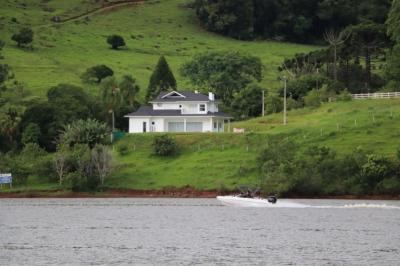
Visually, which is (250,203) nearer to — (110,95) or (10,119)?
(10,119)

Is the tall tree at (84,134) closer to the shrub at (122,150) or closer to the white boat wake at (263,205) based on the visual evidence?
the shrub at (122,150)

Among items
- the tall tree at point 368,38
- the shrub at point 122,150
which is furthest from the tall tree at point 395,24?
the shrub at point 122,150

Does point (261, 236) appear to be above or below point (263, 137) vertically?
below

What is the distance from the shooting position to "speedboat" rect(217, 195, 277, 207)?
4414 inches

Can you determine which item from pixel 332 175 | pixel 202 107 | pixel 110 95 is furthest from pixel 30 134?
pixel 332 175

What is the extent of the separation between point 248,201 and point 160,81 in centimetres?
Result: 7231

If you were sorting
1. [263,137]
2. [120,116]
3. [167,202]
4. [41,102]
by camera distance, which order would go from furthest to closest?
1. [120,116]
2. [41,102]
3. [263,137]
4. [167,202]

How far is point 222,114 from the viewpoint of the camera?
160500 millimetres

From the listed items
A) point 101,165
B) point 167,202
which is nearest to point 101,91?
point 101,165

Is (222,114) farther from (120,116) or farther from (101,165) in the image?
(101,165)

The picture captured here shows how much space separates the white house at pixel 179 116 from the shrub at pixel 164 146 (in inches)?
563

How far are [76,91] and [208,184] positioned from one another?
36812 mm

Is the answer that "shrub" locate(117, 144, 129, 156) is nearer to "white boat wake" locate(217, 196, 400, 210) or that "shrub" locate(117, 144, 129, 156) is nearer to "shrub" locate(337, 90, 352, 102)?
"white boat wake" locate(217, 196, 400, 210)

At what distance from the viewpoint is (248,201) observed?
374 ft
